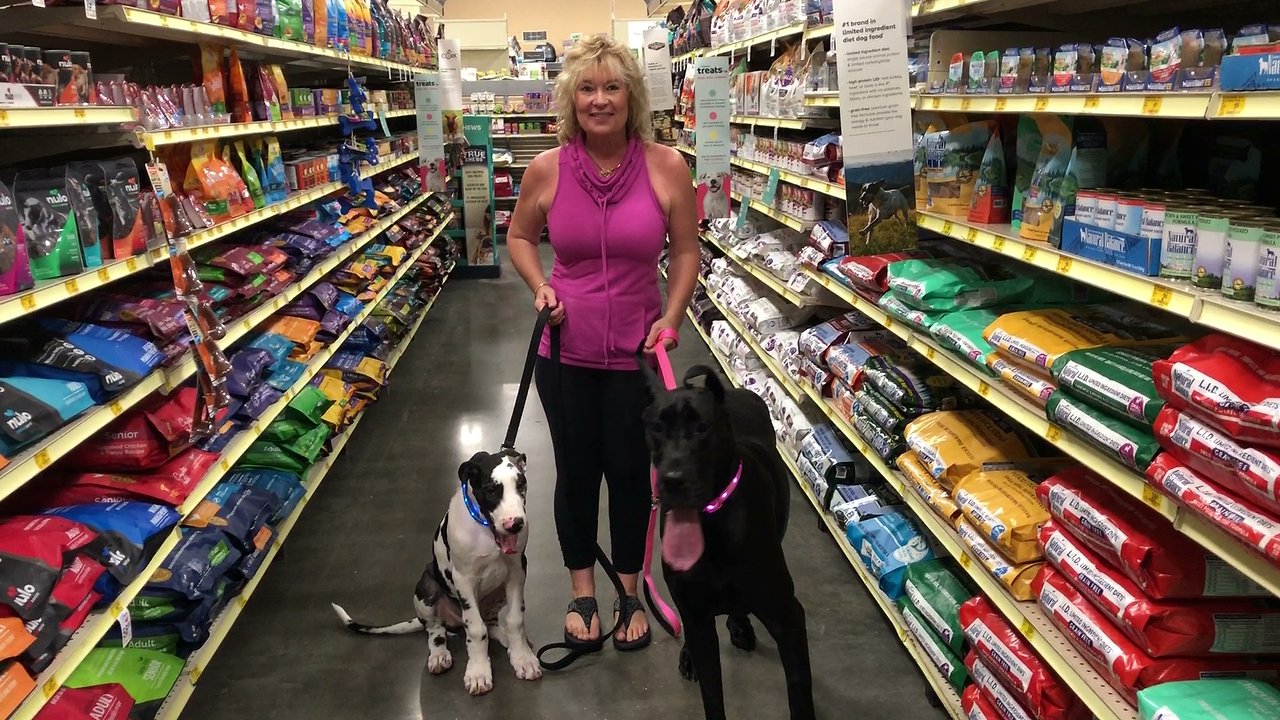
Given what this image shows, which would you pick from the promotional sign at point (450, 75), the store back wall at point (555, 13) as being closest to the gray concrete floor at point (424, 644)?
the promotional sign at point (450, 75)

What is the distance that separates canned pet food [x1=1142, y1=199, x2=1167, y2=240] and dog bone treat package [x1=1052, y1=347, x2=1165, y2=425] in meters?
0.25

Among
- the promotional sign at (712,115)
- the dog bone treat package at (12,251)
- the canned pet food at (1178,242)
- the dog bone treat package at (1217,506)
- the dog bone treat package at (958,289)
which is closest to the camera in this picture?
the dog bone treat package at (1217,506)

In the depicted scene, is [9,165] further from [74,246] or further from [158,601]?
[158,601]

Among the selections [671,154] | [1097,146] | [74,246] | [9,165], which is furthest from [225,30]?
[1097,146]

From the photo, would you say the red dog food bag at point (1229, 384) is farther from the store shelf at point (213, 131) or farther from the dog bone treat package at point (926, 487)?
the store shelf at point (213, 131)

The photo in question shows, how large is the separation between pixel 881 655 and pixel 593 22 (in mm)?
14221

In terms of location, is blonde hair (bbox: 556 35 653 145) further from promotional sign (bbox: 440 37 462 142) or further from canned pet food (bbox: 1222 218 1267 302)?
promotional sign (bbox: 440 37 462 142)

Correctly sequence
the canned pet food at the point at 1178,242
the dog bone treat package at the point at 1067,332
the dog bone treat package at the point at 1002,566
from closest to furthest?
the canned pet food at the point at 1178,242, the dog bone treat package at the point at 1067,332, the dog bone treat package at the point at 1002,566

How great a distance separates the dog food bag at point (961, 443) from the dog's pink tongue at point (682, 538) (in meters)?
0.87

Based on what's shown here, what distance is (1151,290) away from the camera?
1545mm

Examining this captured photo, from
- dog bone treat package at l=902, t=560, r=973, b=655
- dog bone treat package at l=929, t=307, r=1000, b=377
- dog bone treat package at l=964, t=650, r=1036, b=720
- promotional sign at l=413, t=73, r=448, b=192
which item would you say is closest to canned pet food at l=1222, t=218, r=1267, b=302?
dog bone treat package at l=929, t=307, r=1000, b=377

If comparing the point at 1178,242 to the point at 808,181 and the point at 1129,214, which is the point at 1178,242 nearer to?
the point at 1129,214

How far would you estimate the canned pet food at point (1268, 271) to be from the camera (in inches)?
50.9

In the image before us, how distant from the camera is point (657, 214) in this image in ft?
7.93
